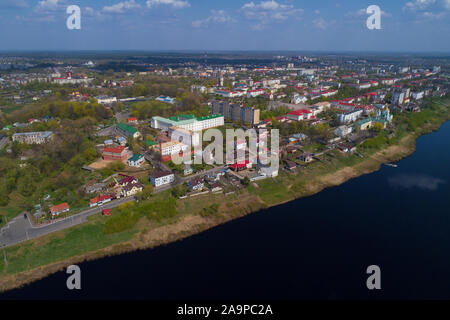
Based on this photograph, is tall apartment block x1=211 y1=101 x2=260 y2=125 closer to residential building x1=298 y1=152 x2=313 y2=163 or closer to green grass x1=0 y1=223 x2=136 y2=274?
residential building x1=298 y1=152 x2=313 y2=163

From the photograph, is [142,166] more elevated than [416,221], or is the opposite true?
[142,166]

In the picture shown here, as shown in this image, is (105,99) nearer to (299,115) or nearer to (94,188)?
(299,115)

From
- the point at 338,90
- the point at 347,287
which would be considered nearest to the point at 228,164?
the point at 347,287

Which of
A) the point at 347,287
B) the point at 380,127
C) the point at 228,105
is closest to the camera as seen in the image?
the point at 347,287

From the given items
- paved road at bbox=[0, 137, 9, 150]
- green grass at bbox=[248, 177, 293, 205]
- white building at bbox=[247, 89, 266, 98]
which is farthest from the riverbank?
white building at bbox=[247, 89, 266, 98]

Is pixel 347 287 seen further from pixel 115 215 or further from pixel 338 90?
pixel 338 90

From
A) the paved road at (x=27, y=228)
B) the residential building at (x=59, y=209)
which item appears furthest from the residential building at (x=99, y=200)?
the residential building at (x=59, y=209)
